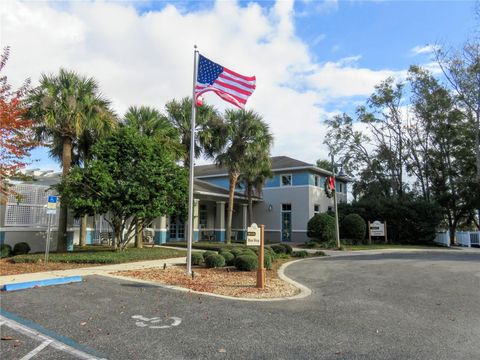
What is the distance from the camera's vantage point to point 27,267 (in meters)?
12.3

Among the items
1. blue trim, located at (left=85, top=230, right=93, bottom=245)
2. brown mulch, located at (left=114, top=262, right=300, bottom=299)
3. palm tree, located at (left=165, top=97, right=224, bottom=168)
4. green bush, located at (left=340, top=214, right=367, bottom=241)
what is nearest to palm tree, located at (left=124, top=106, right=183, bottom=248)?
palm tree, located at (left=165, top=97, right=224, bottom=168)

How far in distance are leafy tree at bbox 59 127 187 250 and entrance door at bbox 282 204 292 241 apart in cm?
1673

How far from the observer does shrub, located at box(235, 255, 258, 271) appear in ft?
40.5

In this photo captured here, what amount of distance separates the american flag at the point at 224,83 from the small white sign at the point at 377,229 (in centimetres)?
2232

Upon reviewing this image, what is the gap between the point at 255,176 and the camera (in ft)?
93.4

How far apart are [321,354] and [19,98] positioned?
42.0ft

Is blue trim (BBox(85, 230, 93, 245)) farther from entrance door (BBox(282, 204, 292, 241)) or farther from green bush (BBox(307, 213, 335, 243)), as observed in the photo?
entrance door (BBox(282, 204, 292, 241))

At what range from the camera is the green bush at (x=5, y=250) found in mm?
15560

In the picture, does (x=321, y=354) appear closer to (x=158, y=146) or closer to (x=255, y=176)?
(x=158, y=146)

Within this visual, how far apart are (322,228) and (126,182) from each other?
15.0 m

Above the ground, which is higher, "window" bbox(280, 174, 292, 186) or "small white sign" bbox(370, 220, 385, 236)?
"window" bbox(280, 174, 292, 186)

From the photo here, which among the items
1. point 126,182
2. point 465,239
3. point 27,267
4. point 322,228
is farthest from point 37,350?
point 465,239

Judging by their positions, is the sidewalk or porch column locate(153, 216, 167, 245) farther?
porch column locate(153, 216, 167, 245)

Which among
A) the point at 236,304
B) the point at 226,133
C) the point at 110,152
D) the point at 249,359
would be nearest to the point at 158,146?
the point at 110,152
